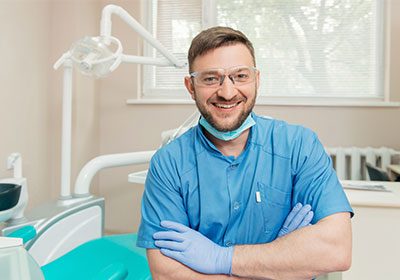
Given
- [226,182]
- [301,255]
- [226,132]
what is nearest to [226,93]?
[226,132]

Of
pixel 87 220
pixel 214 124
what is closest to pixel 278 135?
pixel 214 124

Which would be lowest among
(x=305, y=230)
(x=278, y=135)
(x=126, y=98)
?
(x=305, y=230)

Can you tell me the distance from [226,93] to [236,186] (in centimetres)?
29

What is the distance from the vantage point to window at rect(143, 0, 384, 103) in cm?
263

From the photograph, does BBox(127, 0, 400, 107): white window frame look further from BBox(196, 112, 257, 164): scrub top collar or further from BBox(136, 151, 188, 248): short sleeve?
BBox(136, 151, 188, 248): short sleeve

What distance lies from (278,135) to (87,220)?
1119mm

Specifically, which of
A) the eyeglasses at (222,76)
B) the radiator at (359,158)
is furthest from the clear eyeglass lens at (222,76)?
the radiator at (359,158)

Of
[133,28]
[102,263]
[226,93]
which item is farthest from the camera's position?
[133,28]

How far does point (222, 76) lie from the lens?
110 cm

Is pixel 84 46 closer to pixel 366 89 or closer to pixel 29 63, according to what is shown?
pixel 29 63

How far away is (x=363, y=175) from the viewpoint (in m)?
2.56

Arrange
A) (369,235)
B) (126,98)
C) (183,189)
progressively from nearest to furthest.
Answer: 1. (183,189)
2. (369,235)
3. (126,98)

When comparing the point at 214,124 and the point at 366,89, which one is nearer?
the point at 214,124

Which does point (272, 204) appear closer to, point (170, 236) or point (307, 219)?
point (307, 219)
